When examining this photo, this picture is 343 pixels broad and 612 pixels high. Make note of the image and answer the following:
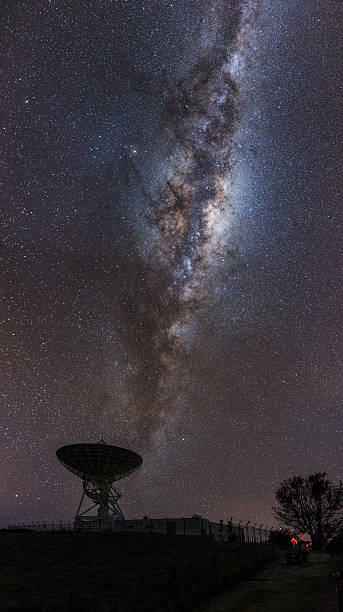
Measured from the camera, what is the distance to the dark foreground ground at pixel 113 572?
16.2 metres

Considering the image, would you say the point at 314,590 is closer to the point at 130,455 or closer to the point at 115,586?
the point at 115,586

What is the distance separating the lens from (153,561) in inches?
1369

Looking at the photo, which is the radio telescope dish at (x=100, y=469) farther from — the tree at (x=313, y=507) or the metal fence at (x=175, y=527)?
the tree at (x=313, y=507)

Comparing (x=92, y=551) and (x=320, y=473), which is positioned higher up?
(x=320, y=473)

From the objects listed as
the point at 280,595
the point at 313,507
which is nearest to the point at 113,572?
the point at 280,595

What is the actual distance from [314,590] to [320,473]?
5830 cm

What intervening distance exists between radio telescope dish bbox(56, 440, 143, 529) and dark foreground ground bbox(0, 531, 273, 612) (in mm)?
8604

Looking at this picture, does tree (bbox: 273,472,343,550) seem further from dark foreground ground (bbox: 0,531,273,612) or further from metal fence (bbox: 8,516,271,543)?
dark foreground ground (bbox: 0,531,273,612)

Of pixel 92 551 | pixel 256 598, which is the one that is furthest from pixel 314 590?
pixel 92 551

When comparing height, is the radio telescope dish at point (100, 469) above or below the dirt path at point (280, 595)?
above

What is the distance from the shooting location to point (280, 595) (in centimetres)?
1856

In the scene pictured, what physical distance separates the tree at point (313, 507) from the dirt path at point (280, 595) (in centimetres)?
4874

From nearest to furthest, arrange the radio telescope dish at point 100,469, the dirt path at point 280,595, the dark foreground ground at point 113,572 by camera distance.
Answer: the dirt path at point 280,595 < the dark foreground ground at point 113,572 < the radio telescope dish at point 100,469

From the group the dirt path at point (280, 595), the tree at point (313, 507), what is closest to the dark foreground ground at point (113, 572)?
the dirt path at point (280, 595)
